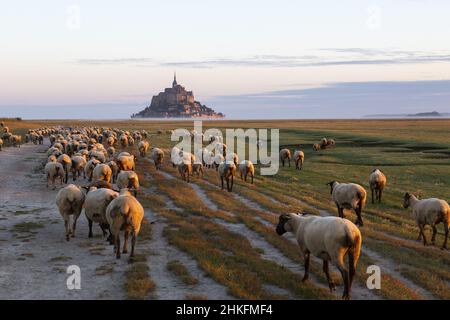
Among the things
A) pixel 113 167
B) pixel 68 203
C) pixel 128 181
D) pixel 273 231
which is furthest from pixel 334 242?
pixel 113 167

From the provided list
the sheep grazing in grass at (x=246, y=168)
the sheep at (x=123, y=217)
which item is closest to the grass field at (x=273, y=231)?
the sheep grazing in grass at (x=246, y=168)

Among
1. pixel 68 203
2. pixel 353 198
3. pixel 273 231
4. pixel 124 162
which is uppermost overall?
pixel 124 162

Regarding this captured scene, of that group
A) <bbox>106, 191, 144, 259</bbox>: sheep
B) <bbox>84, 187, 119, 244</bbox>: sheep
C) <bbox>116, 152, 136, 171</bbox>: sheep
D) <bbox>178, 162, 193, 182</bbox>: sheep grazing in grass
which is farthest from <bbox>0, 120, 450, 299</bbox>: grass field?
<bbox>84, 187, 119, 244</bbox>: sheep

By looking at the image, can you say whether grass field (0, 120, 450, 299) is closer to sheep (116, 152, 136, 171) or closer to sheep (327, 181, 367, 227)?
sheep (327, 181, 367, 227)

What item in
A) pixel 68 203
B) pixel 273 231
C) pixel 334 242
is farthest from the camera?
pixel 273 231

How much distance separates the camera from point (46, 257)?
15242 millimetres

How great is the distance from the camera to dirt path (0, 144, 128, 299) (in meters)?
12.1

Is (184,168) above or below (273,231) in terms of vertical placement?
above

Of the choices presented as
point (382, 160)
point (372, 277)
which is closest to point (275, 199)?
point (372, 277)

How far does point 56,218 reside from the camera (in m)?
21.4

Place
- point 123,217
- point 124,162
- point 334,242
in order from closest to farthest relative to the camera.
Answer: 1. point 334,242
2. point 123,217
3. point 124,162

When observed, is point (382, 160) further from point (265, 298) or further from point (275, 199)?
point (265, 298)

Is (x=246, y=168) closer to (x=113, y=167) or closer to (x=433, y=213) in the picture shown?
(x=113, y=167)

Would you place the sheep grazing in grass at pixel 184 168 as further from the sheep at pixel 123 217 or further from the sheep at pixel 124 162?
the sheep at pixel 123 217
